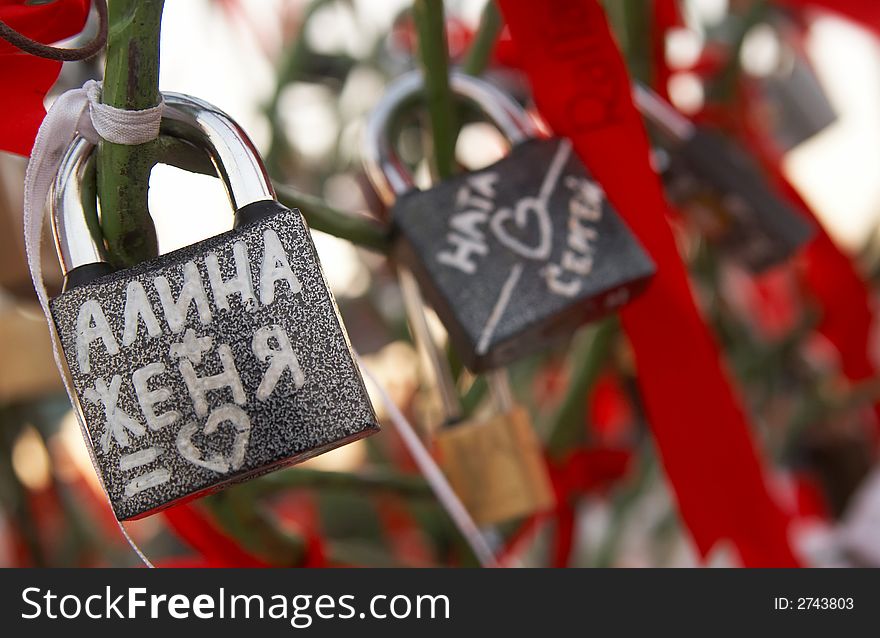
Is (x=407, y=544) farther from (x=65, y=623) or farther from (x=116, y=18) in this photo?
(x=116, y=18)

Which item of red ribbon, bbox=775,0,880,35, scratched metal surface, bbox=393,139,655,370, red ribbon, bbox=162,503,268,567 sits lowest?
red ribbon, bbox=162,503,268,567

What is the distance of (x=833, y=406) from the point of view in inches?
39.4

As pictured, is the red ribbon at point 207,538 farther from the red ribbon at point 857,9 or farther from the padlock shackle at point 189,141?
the red ribbon at point 857,9

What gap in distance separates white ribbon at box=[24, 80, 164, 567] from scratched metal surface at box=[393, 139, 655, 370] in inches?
5.9

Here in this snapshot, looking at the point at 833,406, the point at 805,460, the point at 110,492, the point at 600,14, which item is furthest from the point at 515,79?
the point at 805,460

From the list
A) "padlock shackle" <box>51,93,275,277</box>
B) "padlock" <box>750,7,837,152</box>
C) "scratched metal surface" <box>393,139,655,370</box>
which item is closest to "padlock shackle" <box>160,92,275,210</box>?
"padlock shackle" <box>51,93,275,277</box>

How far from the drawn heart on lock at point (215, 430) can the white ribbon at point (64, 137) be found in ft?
0.10

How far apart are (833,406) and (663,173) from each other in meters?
0.47

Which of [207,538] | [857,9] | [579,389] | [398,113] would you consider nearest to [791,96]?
[857,9]

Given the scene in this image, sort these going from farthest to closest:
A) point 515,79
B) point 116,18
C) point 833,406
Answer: point 833,406 → point 515,79 → point 116,18

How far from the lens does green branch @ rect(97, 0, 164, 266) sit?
0.97 ft

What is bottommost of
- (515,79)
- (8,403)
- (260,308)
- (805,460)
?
(805,460)

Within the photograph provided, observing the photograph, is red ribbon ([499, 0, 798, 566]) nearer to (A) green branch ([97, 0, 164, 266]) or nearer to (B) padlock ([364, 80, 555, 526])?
(B) padlock ([364, 80, 555, 526])

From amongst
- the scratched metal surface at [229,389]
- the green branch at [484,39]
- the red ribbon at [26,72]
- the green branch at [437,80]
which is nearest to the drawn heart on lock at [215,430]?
the scratched metal surface at [229,389]
